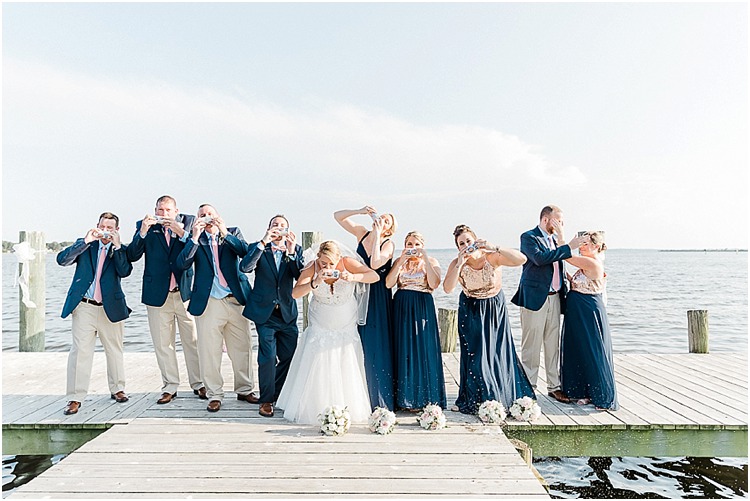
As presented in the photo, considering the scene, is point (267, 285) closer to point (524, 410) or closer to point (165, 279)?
point (165, 279)

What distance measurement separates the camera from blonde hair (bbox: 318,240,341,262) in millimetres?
5051

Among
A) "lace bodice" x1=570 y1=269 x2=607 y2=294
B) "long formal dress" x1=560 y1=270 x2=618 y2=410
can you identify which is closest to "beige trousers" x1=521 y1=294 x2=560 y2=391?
"long formal dress" x1=560 y1=270 x2=618 y2=410

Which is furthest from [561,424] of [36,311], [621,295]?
[621,295]

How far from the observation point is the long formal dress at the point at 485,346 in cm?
516

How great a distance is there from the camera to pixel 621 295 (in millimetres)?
25688

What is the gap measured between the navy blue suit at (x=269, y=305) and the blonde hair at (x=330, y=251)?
58 centimetres

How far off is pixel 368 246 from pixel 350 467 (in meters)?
2.09

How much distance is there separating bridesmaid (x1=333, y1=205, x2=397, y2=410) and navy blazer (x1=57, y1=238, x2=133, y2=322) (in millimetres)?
2484

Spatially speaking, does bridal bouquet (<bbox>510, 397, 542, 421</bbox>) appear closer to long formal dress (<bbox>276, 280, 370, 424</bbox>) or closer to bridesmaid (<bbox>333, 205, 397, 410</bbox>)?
bridesmaid (<bbox>333, 205, 397, 410</bbox>)

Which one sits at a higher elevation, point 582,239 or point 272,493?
point 582,239

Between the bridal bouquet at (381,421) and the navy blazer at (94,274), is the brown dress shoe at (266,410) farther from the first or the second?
the navy blazer at (94,274)

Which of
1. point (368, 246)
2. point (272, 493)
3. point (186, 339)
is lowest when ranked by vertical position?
point (272, 493)

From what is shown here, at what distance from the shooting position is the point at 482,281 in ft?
17.1

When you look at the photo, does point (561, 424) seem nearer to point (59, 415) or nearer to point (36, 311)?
point (59, 415)
